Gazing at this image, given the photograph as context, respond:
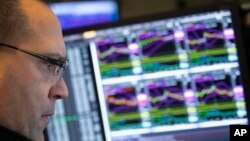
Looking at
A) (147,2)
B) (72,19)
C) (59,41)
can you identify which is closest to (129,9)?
(147,2)

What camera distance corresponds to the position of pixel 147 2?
104 inches

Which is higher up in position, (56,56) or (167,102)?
(56,56)

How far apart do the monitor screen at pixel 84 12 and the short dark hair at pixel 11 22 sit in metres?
0.93

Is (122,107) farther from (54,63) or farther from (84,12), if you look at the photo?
(84,12)

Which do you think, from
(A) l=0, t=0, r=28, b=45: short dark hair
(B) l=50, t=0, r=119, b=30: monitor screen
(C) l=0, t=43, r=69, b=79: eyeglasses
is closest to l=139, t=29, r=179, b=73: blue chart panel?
(C) l=0, t=43, r=69, b=79: eyeglasses

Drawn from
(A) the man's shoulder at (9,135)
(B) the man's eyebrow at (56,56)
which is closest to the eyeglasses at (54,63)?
(B) the man's eyebrow at (56,56)

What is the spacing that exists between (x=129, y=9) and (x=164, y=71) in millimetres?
1605

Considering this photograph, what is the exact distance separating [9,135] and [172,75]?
1.47 feet

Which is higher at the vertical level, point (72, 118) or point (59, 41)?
point (59, 41)

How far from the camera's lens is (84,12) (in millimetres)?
1955

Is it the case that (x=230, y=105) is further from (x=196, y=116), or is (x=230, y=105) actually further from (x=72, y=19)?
(x=72, y=19)

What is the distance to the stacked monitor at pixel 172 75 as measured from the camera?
3.43 feet

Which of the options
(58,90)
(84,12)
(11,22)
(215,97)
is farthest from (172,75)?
(84,12)

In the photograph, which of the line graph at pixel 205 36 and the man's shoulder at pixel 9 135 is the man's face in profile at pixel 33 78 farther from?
the line graph at pixel 205 36
